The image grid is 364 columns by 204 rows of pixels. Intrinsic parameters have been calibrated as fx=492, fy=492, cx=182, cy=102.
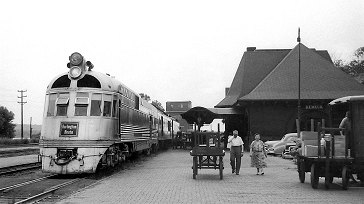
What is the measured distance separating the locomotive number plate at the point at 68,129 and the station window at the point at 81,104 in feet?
1.46

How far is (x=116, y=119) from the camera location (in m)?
17.5

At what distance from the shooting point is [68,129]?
16188mm

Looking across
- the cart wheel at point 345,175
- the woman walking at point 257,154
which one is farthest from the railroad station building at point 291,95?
the cart wheel at point 345,175

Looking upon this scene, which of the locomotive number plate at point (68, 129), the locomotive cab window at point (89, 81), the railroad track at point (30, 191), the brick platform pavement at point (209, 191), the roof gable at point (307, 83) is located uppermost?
the roof gable at point (307, 83)

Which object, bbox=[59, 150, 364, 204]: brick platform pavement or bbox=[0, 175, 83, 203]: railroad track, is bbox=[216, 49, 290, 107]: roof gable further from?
bbox=[0, 175, 83, 203]: railroad track

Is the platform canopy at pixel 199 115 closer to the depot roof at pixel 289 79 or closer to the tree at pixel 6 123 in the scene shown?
the depot roof at pixel 289 79

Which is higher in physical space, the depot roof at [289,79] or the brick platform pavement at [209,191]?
the depot roof at [289,79]

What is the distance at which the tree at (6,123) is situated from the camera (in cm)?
7619

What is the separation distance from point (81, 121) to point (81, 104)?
0.64 meters

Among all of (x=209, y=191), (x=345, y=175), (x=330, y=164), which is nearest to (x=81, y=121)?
(x=209, y=191)

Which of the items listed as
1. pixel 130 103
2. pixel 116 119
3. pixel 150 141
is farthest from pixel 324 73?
pixel 116 119

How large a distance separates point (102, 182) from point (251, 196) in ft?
16.6

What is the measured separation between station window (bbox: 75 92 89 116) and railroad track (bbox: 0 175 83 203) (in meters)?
2.30

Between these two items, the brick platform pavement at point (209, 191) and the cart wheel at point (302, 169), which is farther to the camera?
the cart wheel at point (302, 169)
